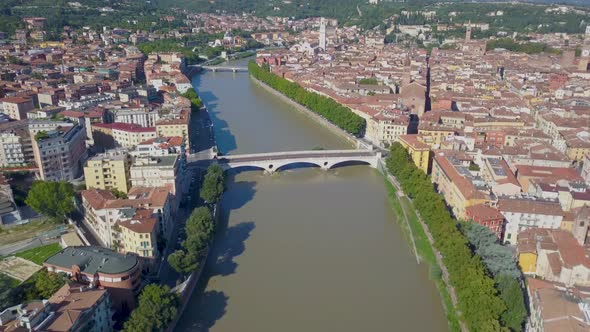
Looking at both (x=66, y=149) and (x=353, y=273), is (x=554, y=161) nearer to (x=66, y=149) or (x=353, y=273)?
(x=353, y=273)

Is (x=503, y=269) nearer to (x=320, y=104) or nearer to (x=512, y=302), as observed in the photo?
(x=512, y=302)

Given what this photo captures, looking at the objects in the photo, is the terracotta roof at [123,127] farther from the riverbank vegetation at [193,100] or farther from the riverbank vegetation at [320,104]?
the riverbank vegetation at [320,104]

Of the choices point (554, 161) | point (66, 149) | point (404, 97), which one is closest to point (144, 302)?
point (66, 149)

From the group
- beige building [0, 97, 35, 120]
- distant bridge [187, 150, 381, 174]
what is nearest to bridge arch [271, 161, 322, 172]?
distant bridge [187, 150, 381, 174]

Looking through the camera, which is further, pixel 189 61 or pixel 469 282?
pixel 189 61

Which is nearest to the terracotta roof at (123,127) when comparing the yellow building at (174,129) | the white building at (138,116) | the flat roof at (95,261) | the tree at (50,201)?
the yellow building at (174,129)

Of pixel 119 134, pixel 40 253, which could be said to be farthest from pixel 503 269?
pixel 119 134
